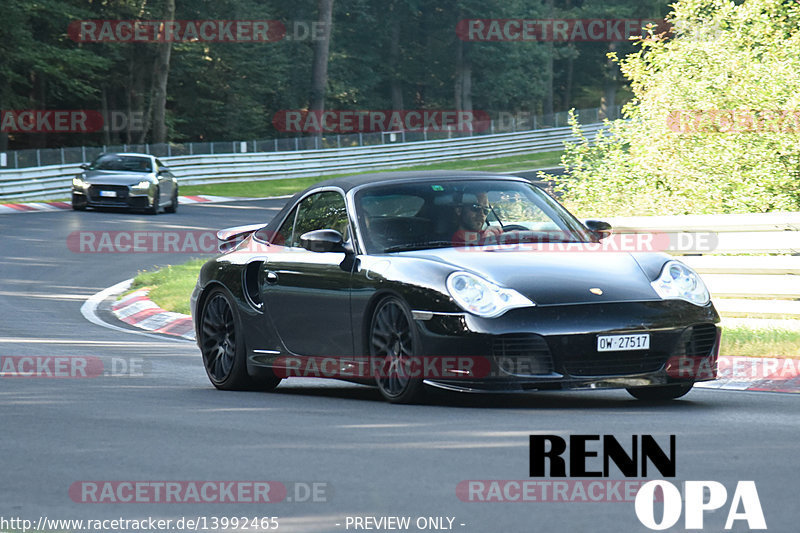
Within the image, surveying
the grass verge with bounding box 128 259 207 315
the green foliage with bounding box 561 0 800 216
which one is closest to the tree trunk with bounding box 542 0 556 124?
the green foliage with bounding box 561 0 800 216

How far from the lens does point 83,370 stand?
1137cm

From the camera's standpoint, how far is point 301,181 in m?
55.1

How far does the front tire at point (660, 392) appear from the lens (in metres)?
8.91

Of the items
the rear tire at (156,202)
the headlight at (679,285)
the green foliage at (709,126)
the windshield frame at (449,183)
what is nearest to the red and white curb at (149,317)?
the green foliage at (709,126)

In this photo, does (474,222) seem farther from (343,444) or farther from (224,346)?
(343,444)

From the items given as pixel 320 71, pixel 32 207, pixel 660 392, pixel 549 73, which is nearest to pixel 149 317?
pixel 660 392

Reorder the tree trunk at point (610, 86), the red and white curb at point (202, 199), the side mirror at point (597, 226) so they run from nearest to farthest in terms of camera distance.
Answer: the side mirror at point (597, 226), the red and white curb at point (202, 199), the tree trunk at point (610, 86)

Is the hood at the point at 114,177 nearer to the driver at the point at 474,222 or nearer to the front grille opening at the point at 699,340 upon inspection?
the driver at the point at 474,222

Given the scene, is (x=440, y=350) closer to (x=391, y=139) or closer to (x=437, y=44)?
(x=391, y=139)

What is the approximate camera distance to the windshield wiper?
356 inches

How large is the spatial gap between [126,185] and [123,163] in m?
1.57

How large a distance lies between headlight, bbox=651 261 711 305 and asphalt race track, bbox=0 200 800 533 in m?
0.65

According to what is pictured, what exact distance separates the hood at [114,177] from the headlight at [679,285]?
2677 centimetres

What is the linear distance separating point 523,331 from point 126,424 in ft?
7.44
